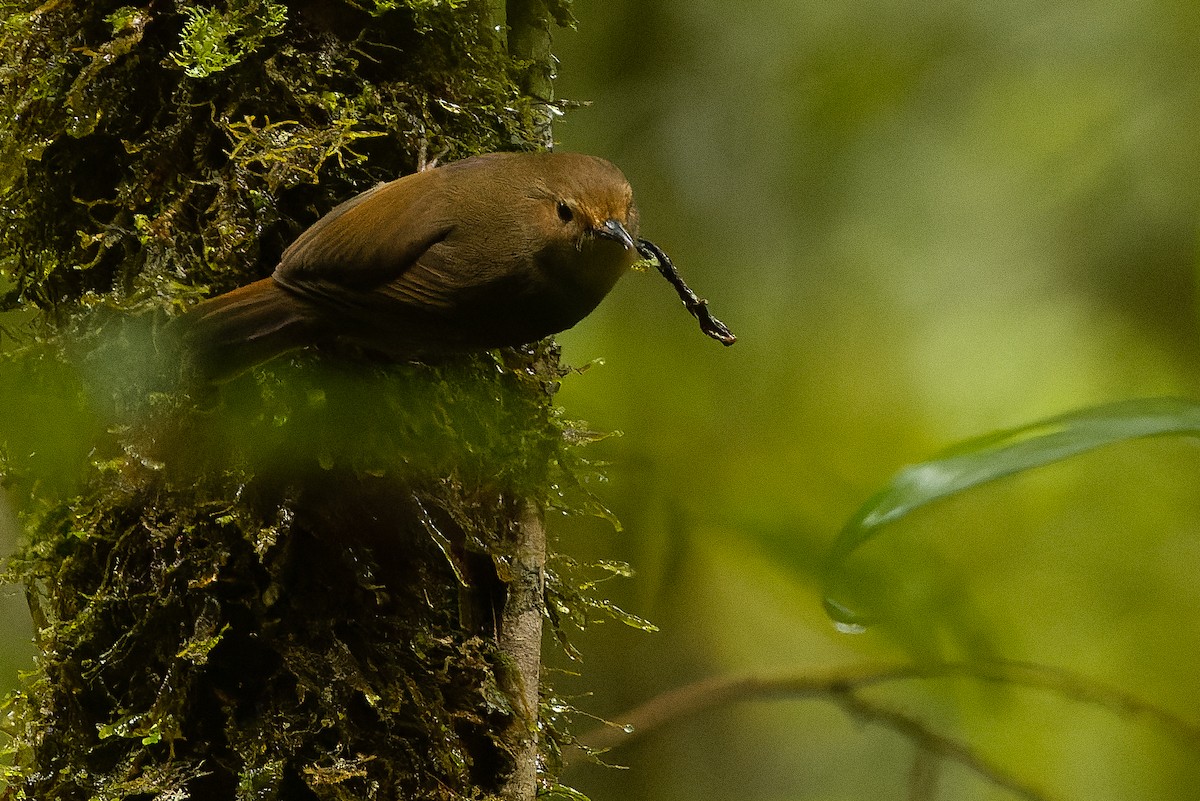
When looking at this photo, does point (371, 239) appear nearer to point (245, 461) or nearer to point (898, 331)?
point (245, 461)

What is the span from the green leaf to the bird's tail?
707 millimetres

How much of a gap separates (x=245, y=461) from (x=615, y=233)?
0.58 m

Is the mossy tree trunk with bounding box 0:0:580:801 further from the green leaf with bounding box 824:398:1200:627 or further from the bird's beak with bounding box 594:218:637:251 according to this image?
the green leaf with bounding box 824:398:1200:627

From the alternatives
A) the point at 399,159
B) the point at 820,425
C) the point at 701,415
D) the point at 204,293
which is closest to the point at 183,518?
the point at 204,293

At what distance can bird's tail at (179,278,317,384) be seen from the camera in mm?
1285

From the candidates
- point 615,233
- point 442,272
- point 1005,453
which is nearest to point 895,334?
point 615,233

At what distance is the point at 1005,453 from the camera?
987 millimetres

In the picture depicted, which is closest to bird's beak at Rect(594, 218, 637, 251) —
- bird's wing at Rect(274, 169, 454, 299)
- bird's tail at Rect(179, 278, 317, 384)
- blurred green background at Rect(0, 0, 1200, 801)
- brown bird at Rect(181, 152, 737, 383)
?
brown bird at Rect(181, 152, 737, 383)

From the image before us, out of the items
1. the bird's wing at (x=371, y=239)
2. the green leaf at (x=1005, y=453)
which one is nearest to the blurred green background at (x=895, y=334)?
the bird's wing at (x=371, y=239)

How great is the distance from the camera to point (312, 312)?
1296mm

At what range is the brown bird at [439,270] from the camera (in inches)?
51.0

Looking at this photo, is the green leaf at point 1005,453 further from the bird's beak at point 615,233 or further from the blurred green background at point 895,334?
the blurred green background at point 895,334

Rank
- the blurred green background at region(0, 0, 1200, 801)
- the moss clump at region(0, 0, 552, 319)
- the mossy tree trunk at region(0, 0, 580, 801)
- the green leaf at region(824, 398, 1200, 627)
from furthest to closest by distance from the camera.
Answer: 1. the blurred green background at region(0, 0, 1200, 801)
2. the moss clump at region(0, 0, 552, 319)
3. the mossy tree trunk at region(0, 0, 580, 801)
4. the green leaf at region(824, 398, 1200, 627)

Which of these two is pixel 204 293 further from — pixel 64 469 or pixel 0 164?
pixel 0 164
